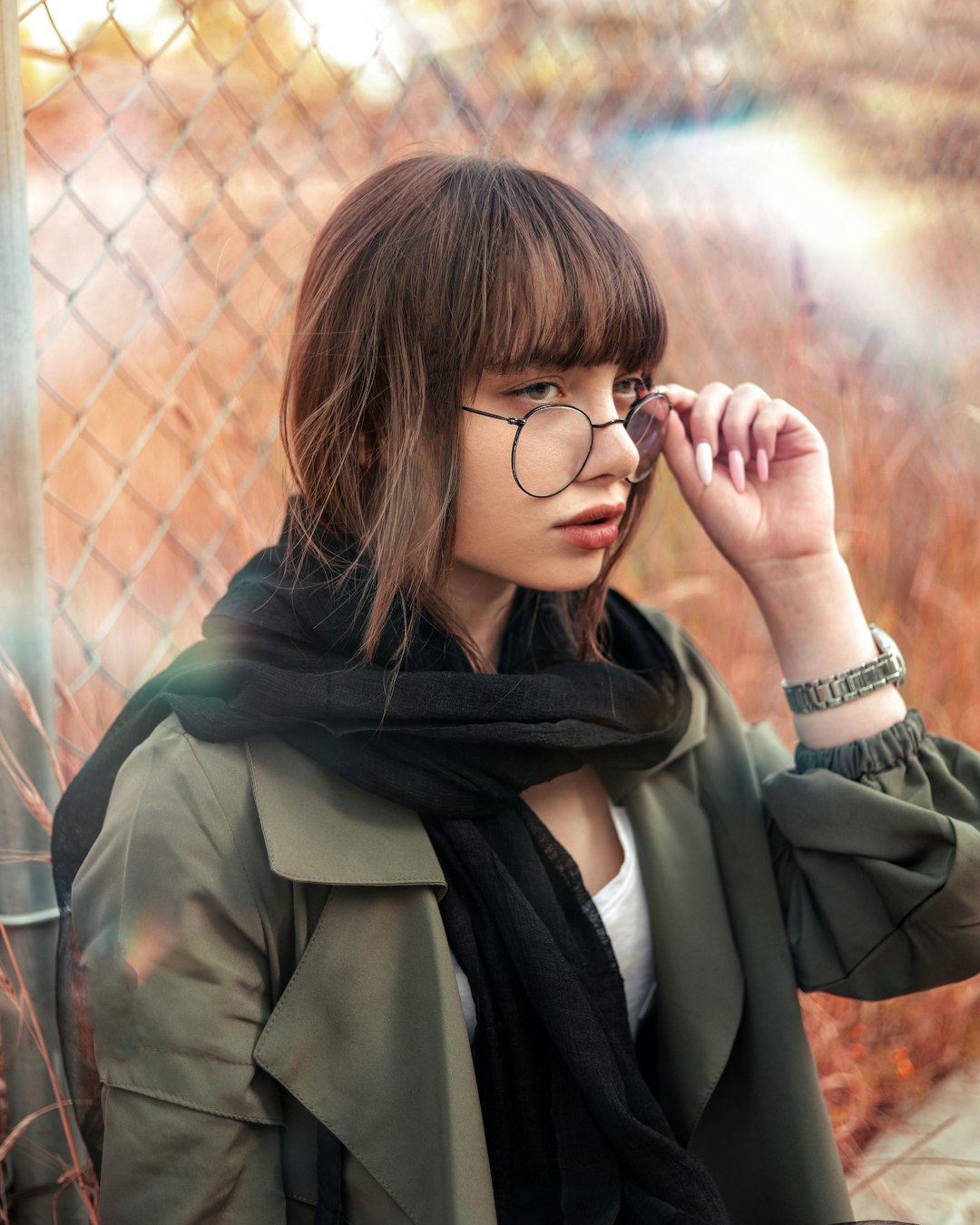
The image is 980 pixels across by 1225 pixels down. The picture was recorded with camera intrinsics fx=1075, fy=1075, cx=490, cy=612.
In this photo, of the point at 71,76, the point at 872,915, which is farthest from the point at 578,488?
the point at 71,76

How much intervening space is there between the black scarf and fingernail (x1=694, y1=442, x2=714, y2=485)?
36cm

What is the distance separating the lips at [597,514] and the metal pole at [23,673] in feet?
2.15

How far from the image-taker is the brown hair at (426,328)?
3.96ft

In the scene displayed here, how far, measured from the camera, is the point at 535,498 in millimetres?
1259

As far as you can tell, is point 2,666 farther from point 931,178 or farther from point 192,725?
point 931,178

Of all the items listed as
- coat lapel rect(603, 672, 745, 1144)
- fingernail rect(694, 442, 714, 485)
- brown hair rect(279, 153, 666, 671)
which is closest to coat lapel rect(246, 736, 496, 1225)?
brown hair rect(279, 153, 666, 671)

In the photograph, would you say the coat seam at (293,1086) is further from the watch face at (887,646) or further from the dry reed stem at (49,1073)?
the watch face at (887,646)

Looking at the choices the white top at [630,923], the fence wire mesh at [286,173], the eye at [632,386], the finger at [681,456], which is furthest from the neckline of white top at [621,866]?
the fence wire mesh at [286,173]

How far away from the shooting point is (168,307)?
1988mm

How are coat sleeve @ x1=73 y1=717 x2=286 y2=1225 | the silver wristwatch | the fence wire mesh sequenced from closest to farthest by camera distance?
1. coat sleeve @ x1=73 y1=717 x2=286 y2=1225
2. the silver wristwatch
3. the fence wire mesh

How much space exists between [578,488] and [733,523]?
1.13ft

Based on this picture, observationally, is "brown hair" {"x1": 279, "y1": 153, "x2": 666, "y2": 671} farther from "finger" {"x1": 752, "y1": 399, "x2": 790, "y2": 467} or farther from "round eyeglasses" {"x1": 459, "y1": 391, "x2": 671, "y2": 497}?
"finger" {"x1": 752, "y1": 399, "x2": 790, "y2": 467}

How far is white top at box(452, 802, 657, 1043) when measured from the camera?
1.43m

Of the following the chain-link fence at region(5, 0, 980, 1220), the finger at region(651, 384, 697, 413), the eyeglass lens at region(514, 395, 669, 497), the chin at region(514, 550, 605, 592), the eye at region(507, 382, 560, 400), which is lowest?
the chin at region(514, 550, 605, 592)
